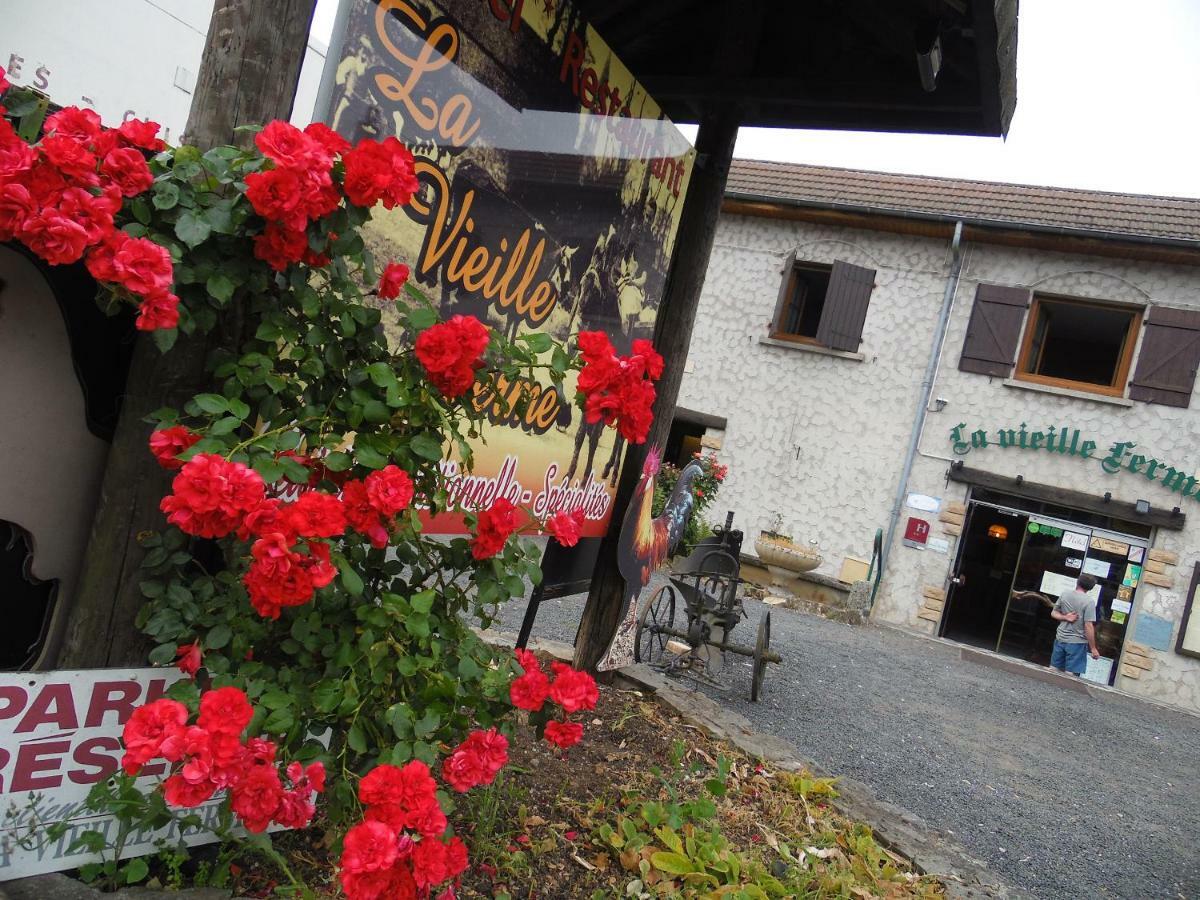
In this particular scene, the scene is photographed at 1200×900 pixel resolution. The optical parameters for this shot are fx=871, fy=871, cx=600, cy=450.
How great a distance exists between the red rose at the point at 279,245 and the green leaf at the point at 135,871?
1244 millimetres

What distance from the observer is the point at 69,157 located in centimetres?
139

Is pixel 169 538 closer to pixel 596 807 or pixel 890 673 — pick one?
pixel 596 807

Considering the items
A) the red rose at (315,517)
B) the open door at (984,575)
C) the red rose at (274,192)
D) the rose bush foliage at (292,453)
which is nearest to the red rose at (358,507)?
the rose bush foliage at (292,453)

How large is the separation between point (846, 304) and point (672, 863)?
1097cm

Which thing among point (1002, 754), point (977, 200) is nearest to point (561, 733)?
point (1002, 754)

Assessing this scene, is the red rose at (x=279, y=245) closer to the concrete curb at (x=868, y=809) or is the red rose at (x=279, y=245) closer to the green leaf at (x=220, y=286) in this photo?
the green leaf at (x=220, y=286)

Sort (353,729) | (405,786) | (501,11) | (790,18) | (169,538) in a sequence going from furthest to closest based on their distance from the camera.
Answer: (790,18) → (501,11) → (169,538) → (353,729) → (405,786)

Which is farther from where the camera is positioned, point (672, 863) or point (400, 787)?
point (672, 863)

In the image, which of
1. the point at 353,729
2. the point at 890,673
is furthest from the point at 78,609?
the point at 890,673

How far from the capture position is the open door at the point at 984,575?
39.3 ft

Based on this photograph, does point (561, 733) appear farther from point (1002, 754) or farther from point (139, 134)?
point (1002, 754)

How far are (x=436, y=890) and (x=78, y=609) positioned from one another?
98 centimetres

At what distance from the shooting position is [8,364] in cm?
176

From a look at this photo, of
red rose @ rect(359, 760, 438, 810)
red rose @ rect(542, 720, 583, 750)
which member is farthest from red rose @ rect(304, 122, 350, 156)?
red rose @ rect(542, 720, 583, 750)
